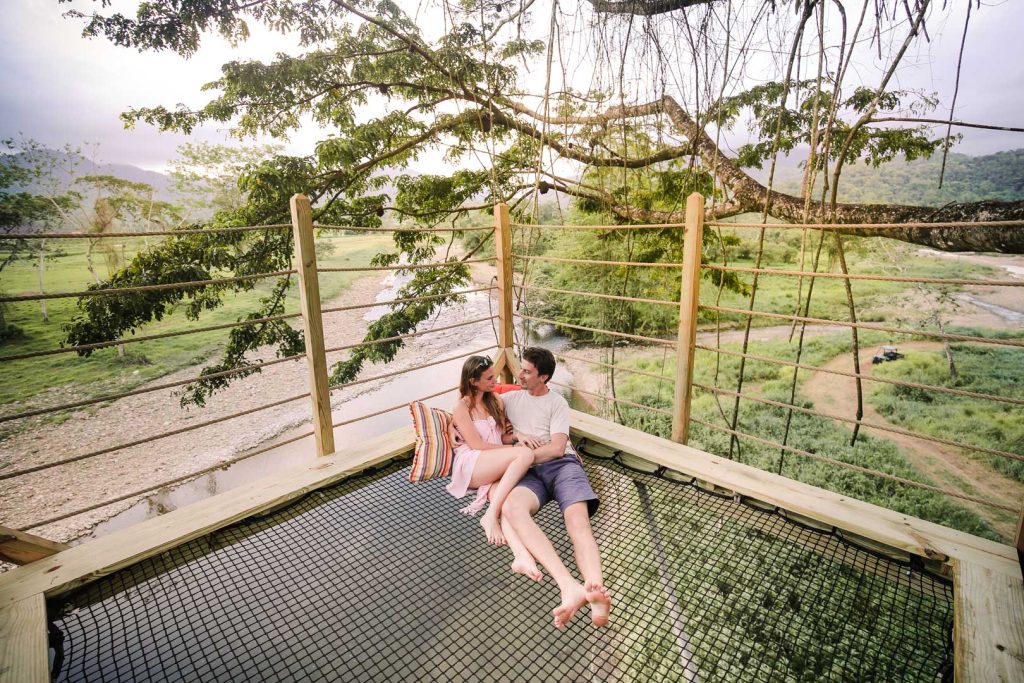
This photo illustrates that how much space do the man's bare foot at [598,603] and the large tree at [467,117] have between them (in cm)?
234

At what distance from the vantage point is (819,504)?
187cm

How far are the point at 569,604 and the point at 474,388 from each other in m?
1.01

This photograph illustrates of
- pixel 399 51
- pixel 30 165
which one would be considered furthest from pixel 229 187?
pixel 399 51

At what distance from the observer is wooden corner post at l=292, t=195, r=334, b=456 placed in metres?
2.13

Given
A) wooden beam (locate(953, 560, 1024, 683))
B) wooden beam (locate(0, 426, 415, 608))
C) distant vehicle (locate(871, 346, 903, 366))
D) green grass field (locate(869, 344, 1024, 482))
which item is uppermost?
wooden beam (locate(0, 426, 415, 608))

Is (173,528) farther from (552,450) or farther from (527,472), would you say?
(552,450)

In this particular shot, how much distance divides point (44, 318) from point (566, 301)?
49.8 ft

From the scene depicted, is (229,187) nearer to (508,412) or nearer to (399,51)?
(399,51)

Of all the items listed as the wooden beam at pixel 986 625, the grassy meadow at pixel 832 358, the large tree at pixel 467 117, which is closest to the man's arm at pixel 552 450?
the wooden beam at pixel 986 625

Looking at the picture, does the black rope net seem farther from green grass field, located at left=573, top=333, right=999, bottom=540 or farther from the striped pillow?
green grass field, located at left=573, top=333, right=999, bottom=540

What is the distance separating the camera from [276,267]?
6555mm

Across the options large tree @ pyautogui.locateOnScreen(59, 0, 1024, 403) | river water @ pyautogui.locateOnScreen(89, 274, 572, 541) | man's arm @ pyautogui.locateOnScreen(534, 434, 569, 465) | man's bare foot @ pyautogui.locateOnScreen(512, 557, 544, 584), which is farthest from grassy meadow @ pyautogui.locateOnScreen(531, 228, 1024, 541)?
man's bare foot @ pyautogui.locateOnScreen(512, 557, 544, 584)

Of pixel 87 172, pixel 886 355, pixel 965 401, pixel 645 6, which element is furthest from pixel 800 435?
pixel 87 172

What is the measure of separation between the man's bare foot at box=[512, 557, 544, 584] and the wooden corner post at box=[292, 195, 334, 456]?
1158mm
